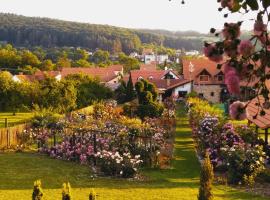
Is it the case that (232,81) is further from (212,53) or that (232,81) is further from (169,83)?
(169,83)

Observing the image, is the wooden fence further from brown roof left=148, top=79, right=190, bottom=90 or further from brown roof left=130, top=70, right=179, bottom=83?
brown roof left=130, top=70, right=179, bottom=83

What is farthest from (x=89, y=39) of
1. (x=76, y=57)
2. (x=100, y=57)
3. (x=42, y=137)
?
(x=42, y=137)

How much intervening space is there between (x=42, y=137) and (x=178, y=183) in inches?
332

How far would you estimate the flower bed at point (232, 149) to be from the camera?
46.2 feet

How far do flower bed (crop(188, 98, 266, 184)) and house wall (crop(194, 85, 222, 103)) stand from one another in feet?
106

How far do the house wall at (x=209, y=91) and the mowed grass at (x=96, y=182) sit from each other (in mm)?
34169

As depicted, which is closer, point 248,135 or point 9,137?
point 248,135

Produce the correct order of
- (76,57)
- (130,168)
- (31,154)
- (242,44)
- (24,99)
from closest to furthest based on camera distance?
(242,44)
(130,168)
(31,154)
(24,99)
(76,57)

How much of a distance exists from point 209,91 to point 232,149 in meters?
38.7

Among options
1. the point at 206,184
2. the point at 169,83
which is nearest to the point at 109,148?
the point at 206,184

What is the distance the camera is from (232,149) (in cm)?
1462

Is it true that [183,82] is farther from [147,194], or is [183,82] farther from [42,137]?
[147,194]

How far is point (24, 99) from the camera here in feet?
135

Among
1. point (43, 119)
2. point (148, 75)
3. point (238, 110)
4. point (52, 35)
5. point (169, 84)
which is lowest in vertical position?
point (43, 119)
